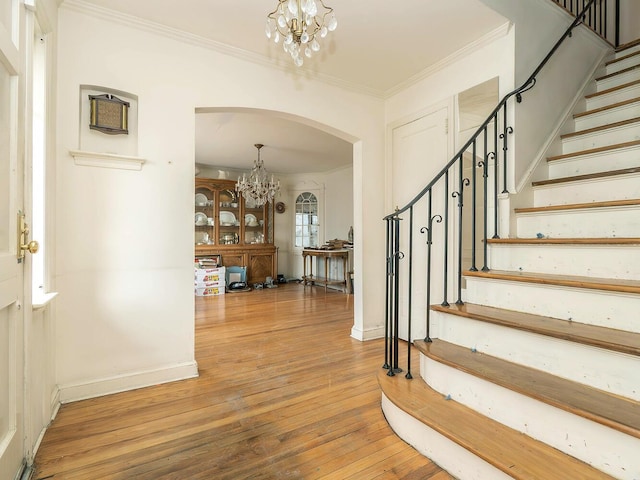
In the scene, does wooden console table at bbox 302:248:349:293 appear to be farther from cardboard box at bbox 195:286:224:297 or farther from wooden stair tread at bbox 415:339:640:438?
wooden stair tread at bbox 415:339:640:438

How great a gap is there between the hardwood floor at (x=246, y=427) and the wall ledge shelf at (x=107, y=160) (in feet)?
5.13

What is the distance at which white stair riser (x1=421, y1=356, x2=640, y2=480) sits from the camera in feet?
3.51

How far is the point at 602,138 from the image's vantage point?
2.41 meters

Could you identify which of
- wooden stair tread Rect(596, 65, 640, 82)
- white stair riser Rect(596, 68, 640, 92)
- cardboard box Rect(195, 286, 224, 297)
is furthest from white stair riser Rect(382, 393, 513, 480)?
cardboard box Rect(195, 286, 224, 297)

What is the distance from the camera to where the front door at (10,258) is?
4.00 ft

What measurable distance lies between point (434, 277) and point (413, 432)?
164 cm

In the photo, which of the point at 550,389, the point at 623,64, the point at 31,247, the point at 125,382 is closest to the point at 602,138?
the point at 623,64

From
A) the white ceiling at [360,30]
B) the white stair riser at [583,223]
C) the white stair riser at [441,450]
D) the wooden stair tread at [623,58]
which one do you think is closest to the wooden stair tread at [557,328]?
the white stair riser at [441,450]

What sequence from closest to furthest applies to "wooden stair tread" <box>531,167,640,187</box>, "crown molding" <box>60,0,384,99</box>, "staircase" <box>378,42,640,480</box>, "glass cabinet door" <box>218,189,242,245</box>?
1. "staircase" <box>378,42,640,480</box>
2. "wooden stair tread" <box>531,167,640,187</box>
3. "crown molding" <box>60,0,384,99</box>
4. "glass cabinet door" <box>218,189,242,245</box>

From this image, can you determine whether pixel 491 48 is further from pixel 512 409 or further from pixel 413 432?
pixel 413 432

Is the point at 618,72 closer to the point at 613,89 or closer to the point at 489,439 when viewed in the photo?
the point at 613,89

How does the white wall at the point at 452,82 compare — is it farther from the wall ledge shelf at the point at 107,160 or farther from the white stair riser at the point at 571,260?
the wall ledge shelf at the point at 107,160

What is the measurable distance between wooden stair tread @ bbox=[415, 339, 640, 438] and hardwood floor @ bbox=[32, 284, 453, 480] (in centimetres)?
49

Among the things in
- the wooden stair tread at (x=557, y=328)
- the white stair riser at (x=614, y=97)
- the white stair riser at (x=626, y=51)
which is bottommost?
the wooden stair tread at (x=557, y=328)
